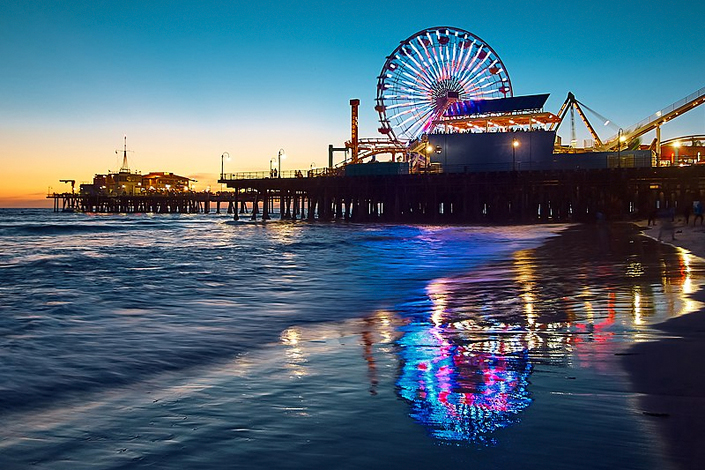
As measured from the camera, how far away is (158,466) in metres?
3.47

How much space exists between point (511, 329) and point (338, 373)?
302 centimetres

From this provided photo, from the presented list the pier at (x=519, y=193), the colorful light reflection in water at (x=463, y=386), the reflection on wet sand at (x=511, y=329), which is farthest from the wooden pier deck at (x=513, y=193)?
the colorful light reflection in water at (x=463, y=386)

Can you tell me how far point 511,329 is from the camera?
7633 mm

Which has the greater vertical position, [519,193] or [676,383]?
[519,193]

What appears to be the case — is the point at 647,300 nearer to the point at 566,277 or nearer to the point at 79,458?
the point at 566,277

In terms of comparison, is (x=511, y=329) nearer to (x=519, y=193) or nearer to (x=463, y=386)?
(x=463, y=386)

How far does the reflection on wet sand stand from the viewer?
441 cm

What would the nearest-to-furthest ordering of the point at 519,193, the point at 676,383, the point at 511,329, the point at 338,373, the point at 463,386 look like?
the point at 676,383
the point at 463,386
the point at 338,373
the point at 511,329
the point at 519,193

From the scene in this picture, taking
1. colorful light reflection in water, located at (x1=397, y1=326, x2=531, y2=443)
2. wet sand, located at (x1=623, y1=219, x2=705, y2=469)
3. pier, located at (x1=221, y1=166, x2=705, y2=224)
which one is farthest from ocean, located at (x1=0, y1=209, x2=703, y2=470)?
pier, located at (x1=221, y1=166, x2=705, y2=224)

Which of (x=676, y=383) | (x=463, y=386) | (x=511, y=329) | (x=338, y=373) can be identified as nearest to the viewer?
(x=676, y=383)

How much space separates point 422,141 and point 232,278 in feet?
172

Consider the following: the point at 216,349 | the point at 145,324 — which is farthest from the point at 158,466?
the point at 145,324

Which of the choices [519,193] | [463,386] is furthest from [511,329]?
[519,193]

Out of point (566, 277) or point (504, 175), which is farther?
point (504, 175)
